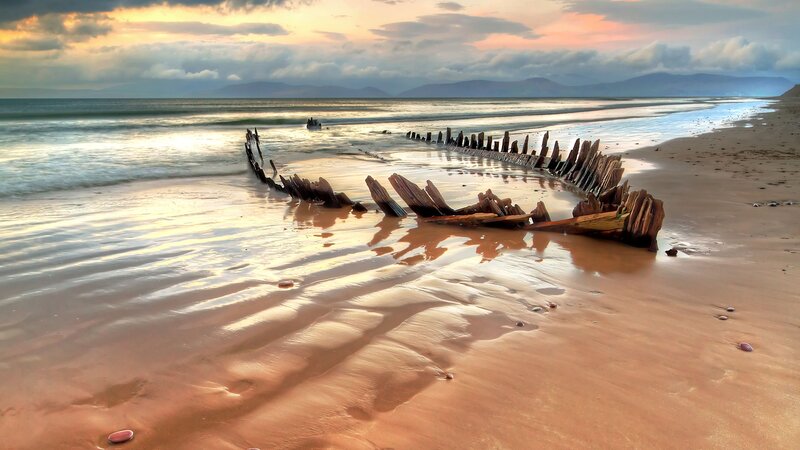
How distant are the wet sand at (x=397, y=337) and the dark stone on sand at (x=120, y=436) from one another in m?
0.04

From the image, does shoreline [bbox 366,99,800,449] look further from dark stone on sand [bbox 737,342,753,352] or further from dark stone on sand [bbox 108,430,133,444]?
dark stone on sand [bbox 108,430,133,444]

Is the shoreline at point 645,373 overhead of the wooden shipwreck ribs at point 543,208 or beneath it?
beneath

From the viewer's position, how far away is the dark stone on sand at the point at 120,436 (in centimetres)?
252

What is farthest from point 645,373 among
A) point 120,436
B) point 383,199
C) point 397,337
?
point 383,199

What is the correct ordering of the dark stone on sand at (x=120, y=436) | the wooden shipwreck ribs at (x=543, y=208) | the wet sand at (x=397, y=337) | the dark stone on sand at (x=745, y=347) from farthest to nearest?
the wooden shipwreck ribs at (x=543, y=208)
the dark stone on sand at (x=745, y=347)
the wet sand at (x=397, y=337)
the dark stone on sand at (x=120, y=436)

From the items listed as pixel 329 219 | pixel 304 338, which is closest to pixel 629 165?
pixel 329 219

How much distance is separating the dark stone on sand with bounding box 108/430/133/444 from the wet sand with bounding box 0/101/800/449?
0.04 m

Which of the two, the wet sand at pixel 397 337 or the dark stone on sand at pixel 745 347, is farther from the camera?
the dark stone on sand at pixel 745 347

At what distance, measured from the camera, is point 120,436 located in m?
2.55

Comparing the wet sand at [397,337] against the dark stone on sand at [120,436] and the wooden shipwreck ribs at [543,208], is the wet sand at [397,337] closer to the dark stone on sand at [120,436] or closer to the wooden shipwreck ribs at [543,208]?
the dark stone on sand at [120,436]

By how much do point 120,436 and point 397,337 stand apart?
70.8 inches

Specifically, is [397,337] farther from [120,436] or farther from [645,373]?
[120,436]

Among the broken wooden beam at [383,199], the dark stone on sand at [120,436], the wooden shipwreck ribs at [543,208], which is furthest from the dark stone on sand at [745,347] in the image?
the broken wooden beam at [383,199]

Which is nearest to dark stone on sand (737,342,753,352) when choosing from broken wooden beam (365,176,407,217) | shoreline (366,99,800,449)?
shoreline (366,99,800,449)
